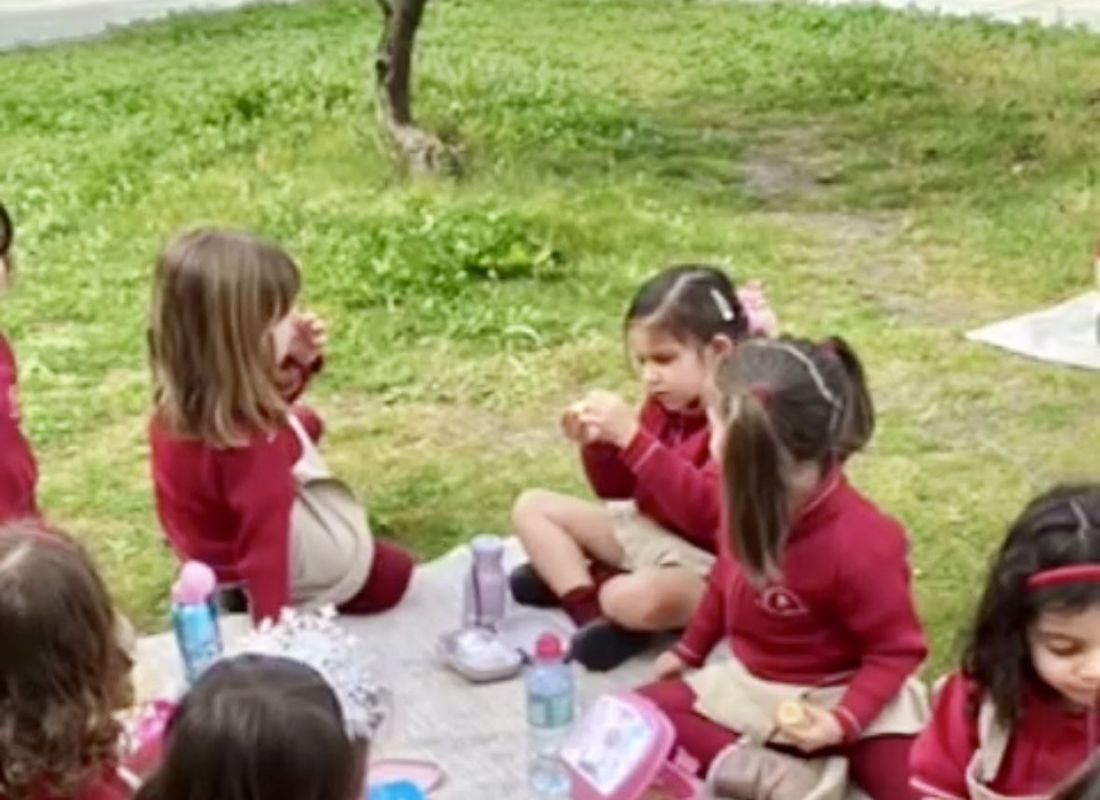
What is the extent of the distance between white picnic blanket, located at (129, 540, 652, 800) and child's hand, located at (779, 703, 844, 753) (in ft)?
1.55

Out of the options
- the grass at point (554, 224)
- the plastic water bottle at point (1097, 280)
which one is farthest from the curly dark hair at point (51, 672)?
the plastic water bottle at point (1097, 280)

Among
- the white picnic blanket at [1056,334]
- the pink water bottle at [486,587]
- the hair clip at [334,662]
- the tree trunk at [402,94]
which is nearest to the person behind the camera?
the hair clip at [334,662]

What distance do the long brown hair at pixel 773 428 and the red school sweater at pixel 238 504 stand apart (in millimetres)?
931

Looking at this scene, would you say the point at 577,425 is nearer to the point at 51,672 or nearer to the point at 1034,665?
the point at 1034,665

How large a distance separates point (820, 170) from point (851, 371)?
4422 millimetres

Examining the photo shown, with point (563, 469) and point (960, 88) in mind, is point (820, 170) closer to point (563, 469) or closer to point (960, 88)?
point (960, 88)

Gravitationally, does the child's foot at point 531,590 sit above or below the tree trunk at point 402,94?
below

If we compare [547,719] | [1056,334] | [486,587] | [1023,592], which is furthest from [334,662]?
[1056,334]

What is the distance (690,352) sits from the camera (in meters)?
4.00

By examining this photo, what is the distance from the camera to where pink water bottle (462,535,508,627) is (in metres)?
4.21

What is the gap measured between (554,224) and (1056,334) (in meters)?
1.65

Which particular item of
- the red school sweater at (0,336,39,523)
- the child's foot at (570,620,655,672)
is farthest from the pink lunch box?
the red school sweater at (0,336,39,523)

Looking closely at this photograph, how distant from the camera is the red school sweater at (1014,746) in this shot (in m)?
3.00

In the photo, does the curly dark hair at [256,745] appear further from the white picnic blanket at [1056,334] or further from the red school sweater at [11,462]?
the white picnic blanket at [1056,334]
